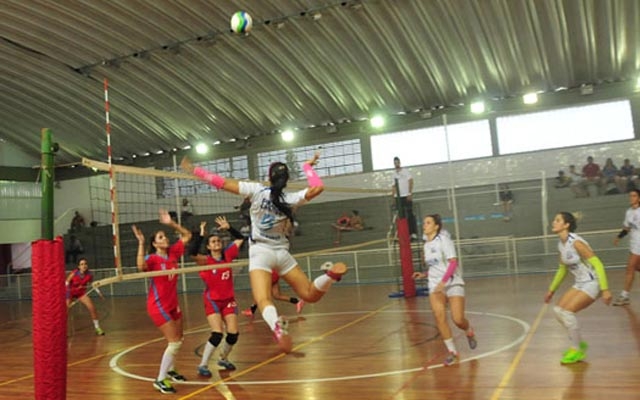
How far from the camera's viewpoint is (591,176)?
1538 cm

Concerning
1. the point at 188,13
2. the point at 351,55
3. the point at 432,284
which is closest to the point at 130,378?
the point at 432,284

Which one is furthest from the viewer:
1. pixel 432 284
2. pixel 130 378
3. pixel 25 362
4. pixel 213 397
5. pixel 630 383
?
pixel 25 362

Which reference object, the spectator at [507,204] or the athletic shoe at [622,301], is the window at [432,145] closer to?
the spectator at [507,204]

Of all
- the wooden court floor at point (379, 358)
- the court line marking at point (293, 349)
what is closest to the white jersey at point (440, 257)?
the wooden court floor at point (379, 358)

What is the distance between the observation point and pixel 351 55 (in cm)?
1714

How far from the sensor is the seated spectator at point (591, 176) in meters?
14.9

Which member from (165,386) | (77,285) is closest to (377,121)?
(77,285)

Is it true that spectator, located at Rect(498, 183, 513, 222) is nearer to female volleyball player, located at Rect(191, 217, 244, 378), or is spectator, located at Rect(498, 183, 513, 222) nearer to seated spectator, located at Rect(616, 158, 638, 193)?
seated spectator, located at Rect(616, 158, 638, 193)

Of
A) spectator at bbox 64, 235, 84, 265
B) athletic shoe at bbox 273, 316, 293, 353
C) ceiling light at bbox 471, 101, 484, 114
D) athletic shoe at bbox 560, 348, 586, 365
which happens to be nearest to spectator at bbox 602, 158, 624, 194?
ceiling light at bbox 471, 101, 484, 114

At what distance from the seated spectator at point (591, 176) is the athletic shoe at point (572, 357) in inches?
396

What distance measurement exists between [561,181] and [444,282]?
10487 millimetres

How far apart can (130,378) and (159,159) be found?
1844 centimetres

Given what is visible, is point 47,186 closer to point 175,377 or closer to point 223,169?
point 175,377

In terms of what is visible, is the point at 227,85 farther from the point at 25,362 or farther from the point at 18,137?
the point at 25,362
